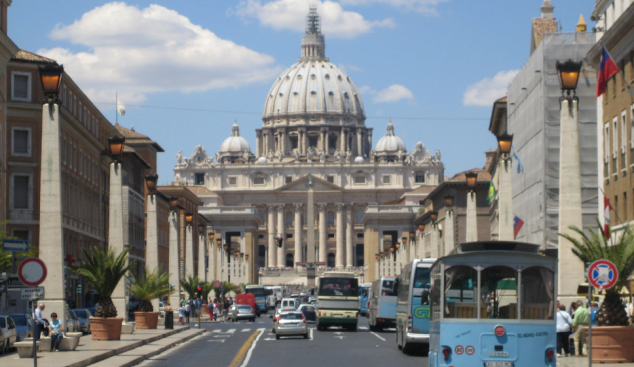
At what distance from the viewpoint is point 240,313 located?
224ft

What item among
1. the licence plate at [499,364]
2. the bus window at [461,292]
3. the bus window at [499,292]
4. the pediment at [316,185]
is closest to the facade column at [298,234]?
the pediment at [316,185]

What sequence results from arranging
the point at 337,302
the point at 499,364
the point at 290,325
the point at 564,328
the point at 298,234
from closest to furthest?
the point at 499,364
the point at 564,328
the point at 290,325
the point at 337,302
the point at 298,234

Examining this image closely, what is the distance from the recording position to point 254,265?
171750 mm

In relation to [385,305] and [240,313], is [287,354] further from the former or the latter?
[240,313]

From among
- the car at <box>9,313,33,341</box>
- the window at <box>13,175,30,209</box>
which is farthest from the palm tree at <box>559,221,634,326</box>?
the window at <box>13,175,30,209</box>

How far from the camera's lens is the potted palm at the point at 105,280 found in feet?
105

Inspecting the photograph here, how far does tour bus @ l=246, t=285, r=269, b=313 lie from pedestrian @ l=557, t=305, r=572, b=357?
66.3 m

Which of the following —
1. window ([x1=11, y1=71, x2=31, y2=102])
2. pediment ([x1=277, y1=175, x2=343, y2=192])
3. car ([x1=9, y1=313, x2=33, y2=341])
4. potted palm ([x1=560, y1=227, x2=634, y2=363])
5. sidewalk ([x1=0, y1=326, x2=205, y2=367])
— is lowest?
sidewalk ([x1=0, y1=326, x2=205, y2=367])

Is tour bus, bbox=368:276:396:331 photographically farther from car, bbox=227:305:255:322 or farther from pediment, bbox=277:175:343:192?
pediment, bbox=277:175:343:192

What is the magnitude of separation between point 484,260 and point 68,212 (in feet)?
140

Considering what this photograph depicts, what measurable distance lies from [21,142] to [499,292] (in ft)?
125

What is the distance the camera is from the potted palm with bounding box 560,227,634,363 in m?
23.2

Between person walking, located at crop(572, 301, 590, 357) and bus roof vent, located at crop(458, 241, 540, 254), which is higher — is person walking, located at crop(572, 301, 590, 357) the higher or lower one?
the lower one

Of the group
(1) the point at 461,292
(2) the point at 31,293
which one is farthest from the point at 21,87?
(1) the point at 461,292
